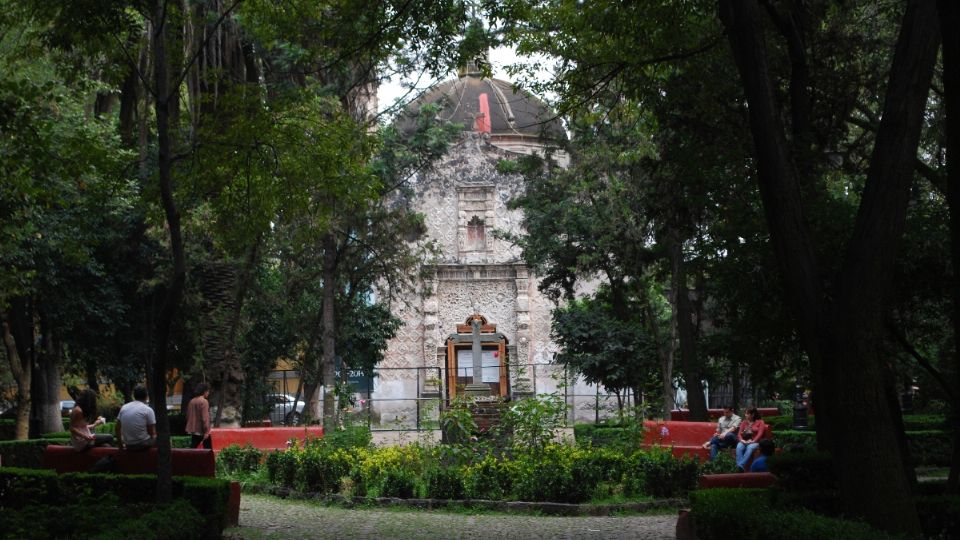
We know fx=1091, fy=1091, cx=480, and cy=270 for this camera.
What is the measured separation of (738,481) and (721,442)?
6.53 m

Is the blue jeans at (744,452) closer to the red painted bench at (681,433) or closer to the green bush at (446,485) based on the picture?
the red painted bench at (681,433)

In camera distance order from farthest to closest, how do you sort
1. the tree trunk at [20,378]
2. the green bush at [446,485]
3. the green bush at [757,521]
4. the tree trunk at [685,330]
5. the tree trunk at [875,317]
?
the tree trunk at [20,378]
the tree trunk at [685,330]
the green bush at [446,485]
the tree trunk at [875,317]
the green bush at [757,521]

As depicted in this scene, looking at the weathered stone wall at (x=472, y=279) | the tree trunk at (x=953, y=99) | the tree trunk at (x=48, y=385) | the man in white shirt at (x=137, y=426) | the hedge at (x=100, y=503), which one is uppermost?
the weathered stone wall at (x=472, y=279)

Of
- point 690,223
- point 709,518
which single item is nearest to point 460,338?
point 690,223

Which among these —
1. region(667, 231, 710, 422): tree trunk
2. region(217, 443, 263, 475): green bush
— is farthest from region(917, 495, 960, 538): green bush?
region(217, 443, 263, 475): green bush

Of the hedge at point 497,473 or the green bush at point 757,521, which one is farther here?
the hedge at point 497,473

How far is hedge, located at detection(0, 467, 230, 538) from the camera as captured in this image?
8367 millimetres

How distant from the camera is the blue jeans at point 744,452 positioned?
15.4 m

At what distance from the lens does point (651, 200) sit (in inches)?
784

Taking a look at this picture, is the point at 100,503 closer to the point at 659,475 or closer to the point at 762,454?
the point at 659,475

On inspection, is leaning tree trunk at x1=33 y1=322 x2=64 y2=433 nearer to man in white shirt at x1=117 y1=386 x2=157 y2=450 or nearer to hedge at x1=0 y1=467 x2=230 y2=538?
hedge at x1=0 y1=467 x2=230 y2=538

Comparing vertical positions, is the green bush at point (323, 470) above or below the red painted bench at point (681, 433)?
below

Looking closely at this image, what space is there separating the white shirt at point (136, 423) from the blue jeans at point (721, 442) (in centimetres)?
946

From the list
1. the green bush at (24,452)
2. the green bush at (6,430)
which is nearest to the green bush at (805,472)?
the green bush at (24,452)
